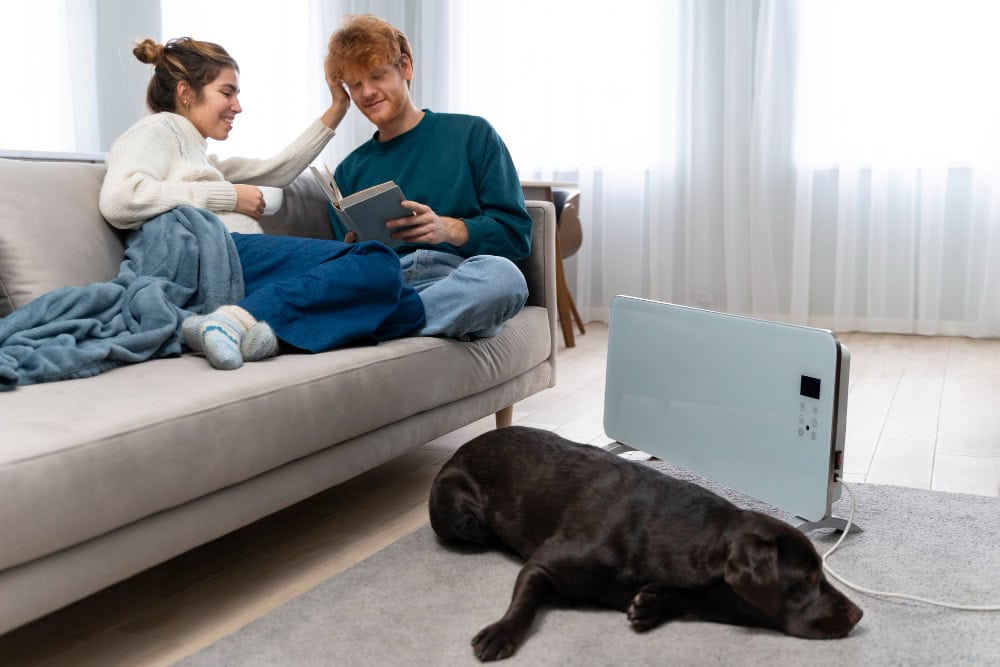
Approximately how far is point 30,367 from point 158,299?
280mm

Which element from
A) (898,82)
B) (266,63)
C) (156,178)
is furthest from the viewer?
(266,63)

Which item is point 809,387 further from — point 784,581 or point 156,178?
point 156,178

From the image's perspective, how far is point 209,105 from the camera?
202 cm

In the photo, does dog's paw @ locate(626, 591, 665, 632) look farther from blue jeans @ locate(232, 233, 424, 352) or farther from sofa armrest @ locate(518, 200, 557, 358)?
sofa armrest @ locate(518, 200, 557, 358)

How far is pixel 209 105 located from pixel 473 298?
2.27ft

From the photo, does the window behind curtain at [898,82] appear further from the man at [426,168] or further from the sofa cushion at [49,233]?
the sofa cushion at [49,233]

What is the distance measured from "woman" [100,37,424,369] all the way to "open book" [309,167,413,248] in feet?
0.51

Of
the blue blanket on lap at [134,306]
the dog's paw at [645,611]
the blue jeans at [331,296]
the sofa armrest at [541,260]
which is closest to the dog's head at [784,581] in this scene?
the dog's paw at [645,611]

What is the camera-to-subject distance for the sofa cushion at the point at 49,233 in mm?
1630

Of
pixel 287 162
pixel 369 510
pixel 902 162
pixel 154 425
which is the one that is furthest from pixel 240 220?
pixel 902 162

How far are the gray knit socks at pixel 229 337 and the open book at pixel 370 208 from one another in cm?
48

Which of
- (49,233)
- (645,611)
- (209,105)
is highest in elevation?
(209,105)

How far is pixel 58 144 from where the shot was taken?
3910mm

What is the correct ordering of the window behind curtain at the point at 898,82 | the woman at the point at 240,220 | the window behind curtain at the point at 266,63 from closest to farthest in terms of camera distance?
the woman at the point at 240,220 → the window behind curtain at the point at 898,82 → the window behind curtain at the point at 266,63
